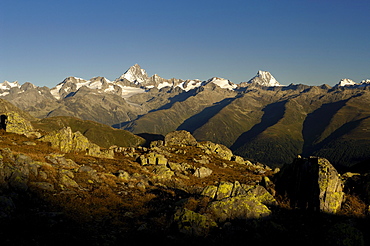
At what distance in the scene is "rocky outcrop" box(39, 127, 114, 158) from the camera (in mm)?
58531

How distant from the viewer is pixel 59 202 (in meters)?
23.9

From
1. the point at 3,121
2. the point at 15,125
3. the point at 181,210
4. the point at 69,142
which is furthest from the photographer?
the point at 3,121

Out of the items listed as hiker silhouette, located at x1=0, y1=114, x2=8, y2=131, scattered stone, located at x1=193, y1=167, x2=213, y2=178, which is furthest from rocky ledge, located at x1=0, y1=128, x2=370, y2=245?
hiker silhouette, located at x1=0, y1=114, x2=8, y2=131

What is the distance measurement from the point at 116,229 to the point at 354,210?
21.2 meters

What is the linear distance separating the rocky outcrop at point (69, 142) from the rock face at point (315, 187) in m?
47.2

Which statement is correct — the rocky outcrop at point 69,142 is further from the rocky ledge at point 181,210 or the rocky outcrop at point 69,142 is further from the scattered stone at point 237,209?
the scattered stone at point 237,209

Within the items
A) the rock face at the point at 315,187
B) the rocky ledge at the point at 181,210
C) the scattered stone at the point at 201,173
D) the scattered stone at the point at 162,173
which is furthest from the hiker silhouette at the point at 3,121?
the rock face at the point at 315,187

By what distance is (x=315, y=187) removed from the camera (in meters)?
25.5

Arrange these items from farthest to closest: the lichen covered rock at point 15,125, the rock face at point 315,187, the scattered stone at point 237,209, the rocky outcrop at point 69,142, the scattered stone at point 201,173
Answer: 1. the scattered stone at point 201,173
2. the lichen covered rock at point 15,125
3. the rocky outcrop at point 69,142
4. the rock face at point 315,187
5. the scattered stone at point 237,209

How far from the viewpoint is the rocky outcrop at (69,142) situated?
5853cm

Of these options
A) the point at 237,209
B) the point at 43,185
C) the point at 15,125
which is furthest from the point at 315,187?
the point at 15,125

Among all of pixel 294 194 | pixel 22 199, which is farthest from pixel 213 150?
pixel 22 199

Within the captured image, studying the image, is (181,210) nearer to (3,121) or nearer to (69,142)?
(69,142)

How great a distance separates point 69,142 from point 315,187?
5335 centimetres
